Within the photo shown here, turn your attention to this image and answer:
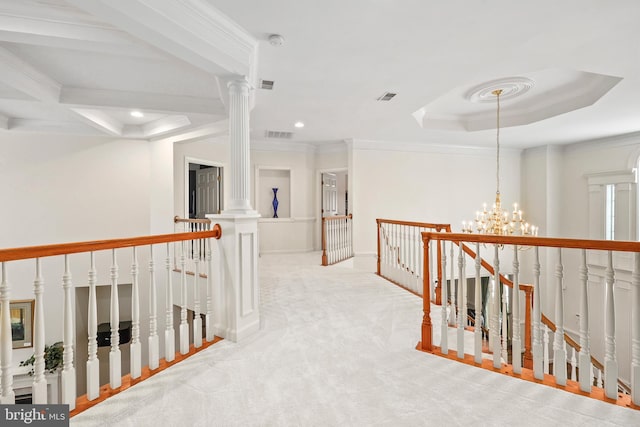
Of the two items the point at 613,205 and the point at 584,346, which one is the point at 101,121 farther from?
the point at 613,205

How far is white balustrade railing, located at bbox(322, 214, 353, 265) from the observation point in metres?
6.04

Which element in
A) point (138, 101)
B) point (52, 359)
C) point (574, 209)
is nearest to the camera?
point (138, 101)

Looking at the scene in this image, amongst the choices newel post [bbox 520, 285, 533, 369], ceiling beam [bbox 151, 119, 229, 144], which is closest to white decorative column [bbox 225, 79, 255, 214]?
ceiling beam [bbox 151, 119, 229, 144]

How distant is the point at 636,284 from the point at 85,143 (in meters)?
7.39

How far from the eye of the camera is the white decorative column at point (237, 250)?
9.00 ft

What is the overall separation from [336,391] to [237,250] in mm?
1426

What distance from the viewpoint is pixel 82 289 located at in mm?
5703

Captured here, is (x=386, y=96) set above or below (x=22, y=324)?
above

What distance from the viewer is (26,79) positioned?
128 inches

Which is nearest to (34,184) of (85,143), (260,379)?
(85,143)

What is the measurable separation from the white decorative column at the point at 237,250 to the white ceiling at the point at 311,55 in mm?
444

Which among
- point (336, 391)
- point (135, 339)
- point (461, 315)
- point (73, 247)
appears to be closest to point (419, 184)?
point (461, 315)

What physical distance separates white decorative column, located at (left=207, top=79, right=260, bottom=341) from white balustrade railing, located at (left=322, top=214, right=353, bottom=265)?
3.12 m

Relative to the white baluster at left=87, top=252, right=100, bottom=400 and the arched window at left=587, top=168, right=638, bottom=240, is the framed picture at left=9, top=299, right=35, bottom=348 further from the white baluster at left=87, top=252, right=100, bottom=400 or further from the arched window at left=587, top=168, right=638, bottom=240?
the arched window at left=587, top=168, right=638, bottom=240
